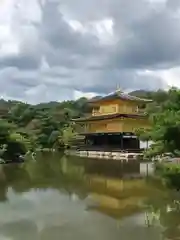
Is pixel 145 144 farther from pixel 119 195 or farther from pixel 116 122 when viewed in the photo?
pixel 119 195

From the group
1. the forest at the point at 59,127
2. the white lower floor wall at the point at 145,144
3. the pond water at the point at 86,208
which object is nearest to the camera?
the pond water at the point at 86,208

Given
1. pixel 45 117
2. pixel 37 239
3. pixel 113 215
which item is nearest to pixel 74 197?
pixel 113 215

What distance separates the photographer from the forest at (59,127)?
1448cm

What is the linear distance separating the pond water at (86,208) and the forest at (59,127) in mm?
2201

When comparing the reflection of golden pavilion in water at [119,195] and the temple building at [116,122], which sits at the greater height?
the temple building at [116,122]

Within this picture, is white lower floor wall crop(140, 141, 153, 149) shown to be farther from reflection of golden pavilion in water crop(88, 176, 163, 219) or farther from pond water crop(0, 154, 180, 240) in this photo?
reflection of golden pavilion in water crop(88, 176, 163, 219)

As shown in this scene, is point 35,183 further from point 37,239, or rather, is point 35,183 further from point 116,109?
point 116,109

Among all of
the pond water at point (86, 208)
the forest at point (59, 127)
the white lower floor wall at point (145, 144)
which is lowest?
the pond water at point (86, 208)

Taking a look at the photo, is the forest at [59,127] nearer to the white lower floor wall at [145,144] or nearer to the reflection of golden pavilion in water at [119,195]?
the reflection of golden pavilion in water at [119,195]

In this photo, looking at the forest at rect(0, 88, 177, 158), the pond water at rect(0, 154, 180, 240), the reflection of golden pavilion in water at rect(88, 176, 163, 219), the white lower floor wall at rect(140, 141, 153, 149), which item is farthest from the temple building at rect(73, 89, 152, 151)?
the reflection of golden pavilion in water at rect(88, 176, 163, 219)

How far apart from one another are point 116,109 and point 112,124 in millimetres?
1747

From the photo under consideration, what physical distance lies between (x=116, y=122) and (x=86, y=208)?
26947 mm

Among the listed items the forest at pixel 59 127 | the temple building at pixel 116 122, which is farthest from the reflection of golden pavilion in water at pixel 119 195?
the temple building at pixel 116 122

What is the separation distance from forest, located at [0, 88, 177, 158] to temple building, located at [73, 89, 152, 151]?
145cm
